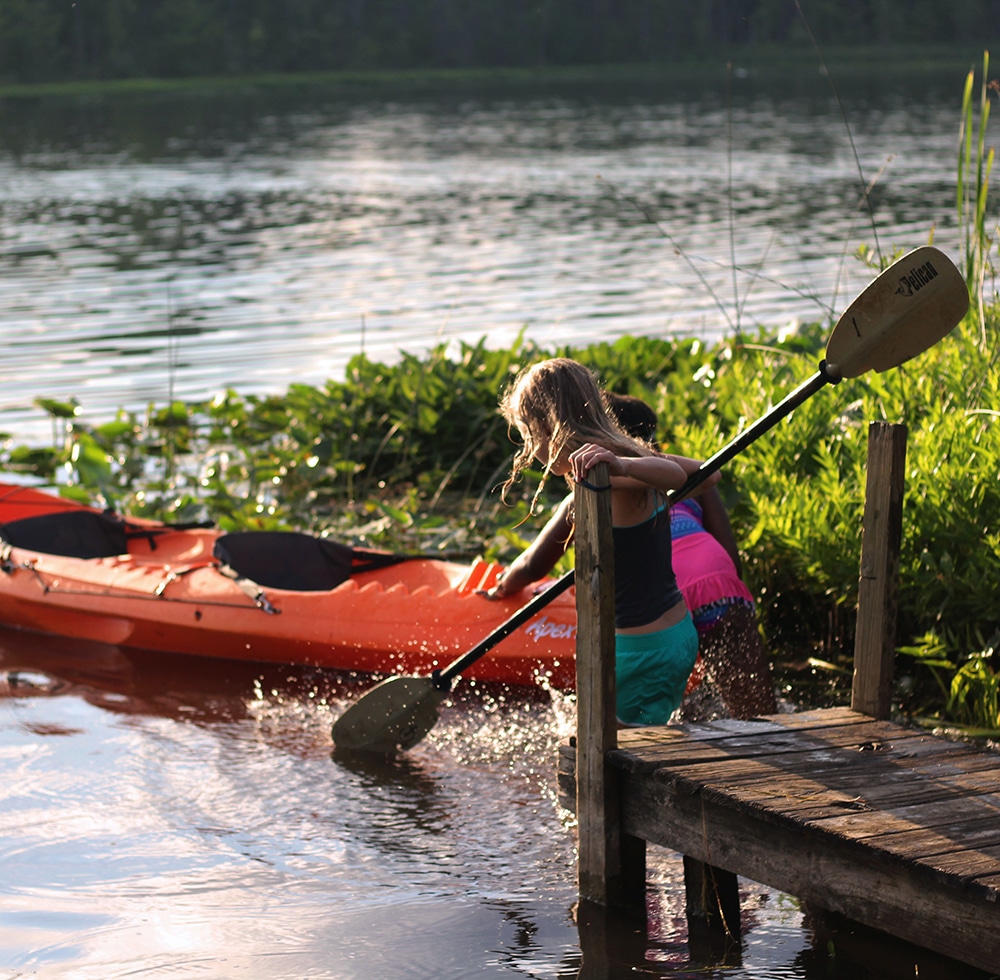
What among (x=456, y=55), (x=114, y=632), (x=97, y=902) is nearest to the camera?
(x=97, y=902)

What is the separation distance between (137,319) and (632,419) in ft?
33.5

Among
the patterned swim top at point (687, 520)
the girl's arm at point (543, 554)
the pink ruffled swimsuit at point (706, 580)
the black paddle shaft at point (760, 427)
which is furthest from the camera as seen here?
the patterned swim top at point (687, 520)

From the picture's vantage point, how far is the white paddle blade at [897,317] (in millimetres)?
3359

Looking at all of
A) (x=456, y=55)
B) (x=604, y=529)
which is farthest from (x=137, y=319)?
(x=456, y=55)

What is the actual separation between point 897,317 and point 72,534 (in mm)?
4491

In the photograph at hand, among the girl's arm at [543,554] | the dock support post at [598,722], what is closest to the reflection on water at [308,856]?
the dock support post at [598,722]

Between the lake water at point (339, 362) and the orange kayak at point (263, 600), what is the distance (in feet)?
0.40

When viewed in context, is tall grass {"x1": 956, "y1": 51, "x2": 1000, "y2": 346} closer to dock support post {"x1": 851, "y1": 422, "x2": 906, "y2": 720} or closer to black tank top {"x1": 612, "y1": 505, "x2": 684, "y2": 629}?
dock support post {"x1": 851, "y1": 422, "x2": 906, "y2": 720}

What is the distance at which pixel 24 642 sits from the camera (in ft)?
21.0

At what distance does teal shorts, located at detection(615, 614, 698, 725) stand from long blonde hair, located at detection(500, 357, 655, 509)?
505mm

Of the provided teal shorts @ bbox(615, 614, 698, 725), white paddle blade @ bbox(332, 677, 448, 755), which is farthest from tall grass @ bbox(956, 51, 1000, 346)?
white paddle blade @ bbox(332, 677, 448, 755)

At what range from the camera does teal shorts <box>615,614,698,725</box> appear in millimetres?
3688

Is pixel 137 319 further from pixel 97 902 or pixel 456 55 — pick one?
pixel 456 55

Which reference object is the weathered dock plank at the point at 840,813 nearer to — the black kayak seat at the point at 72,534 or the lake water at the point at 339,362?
the lake water at the point at 339,362
